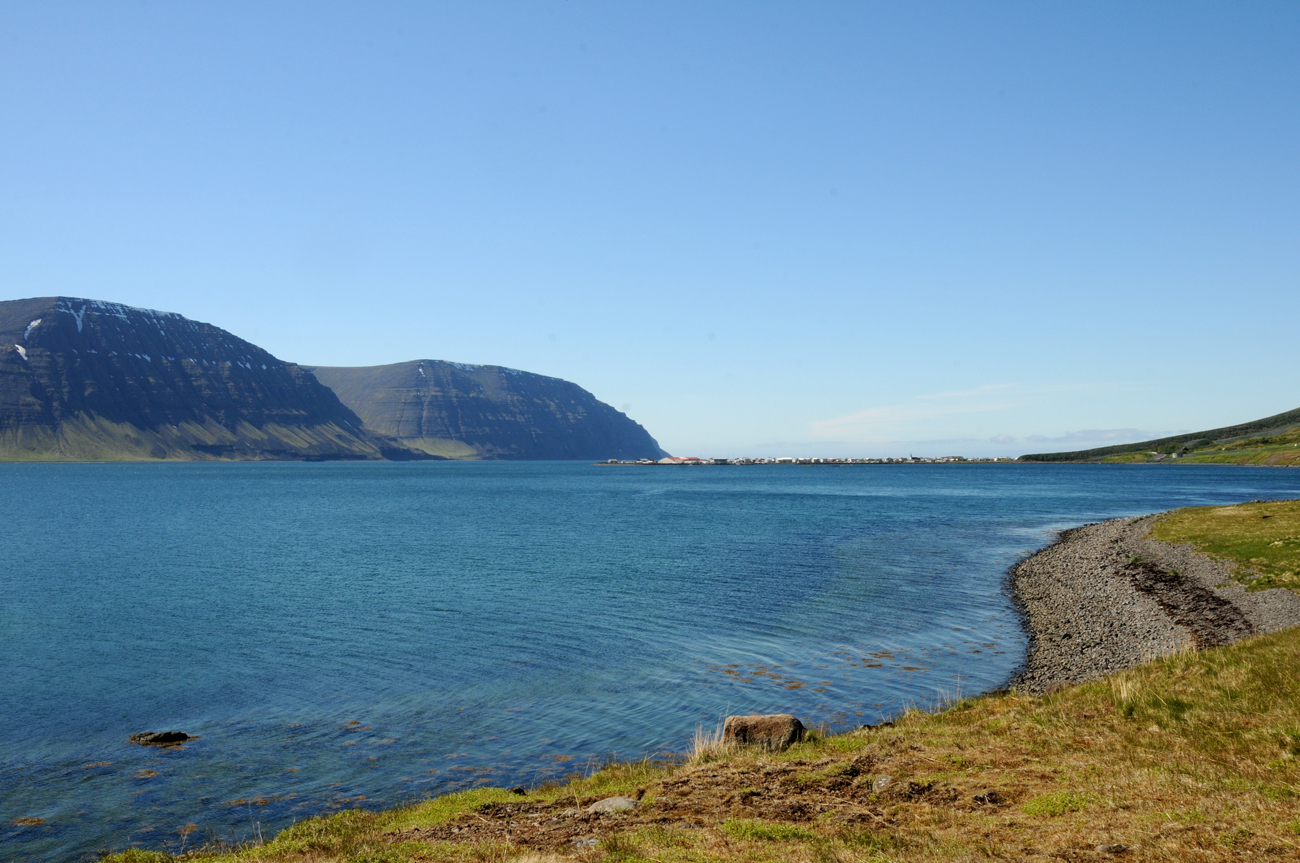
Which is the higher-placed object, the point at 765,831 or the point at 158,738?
the point at 765,831

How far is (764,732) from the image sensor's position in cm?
2025

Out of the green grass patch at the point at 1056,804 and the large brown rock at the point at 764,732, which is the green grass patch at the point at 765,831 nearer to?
the green grass patch at the point at 1056,804

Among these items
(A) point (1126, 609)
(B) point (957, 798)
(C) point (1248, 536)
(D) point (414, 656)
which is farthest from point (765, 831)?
(C) point (1248, 536)

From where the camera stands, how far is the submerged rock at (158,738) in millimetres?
24016

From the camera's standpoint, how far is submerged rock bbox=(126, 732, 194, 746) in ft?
78.8

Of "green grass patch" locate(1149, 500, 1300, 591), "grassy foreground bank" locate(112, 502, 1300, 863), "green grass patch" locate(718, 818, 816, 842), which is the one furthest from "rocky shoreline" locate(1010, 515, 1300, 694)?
"green grass patch" locate(718, 818, 816, 842)

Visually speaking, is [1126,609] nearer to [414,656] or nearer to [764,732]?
[764,732]

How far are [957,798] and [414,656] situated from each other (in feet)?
88.4

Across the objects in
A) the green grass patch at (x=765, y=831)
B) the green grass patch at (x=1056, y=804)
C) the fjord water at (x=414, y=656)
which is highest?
the green grass patch at (x=1056, y=804)

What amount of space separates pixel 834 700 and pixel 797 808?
13.6 meters

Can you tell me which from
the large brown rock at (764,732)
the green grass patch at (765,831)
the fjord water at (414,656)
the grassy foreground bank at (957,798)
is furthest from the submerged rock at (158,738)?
the green grass patch at (765,831)

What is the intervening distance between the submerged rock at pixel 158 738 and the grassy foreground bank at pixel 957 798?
9.85m

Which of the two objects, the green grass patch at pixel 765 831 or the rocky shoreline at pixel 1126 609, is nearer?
the green grass patch at pixel 765 831

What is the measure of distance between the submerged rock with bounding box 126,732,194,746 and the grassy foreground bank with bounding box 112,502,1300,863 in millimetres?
9852
